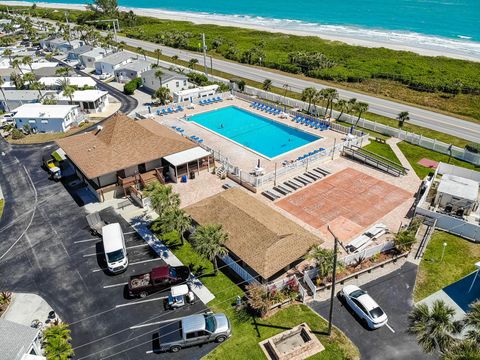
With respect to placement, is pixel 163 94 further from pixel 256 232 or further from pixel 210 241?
pixel 210 241

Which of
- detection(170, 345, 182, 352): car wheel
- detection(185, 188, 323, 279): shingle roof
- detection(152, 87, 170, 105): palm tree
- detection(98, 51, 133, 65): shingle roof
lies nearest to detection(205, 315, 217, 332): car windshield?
detection(170, 345, 182, 352): car wheel

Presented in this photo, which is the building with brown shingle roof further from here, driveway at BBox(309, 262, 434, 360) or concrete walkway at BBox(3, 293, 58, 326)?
driveway at BBox(309, 262, 434, 360)

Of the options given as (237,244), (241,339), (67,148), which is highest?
(67,148)

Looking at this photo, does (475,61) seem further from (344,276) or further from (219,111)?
(344,276)

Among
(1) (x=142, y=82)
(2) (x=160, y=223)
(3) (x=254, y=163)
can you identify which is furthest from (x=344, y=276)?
(1) (x=142, y=82)

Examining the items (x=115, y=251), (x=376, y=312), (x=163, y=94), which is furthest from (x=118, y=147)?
(x=376, y=312)

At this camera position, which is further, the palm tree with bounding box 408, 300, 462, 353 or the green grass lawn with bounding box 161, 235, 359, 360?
the green grass lawn with bounding box 161, 235, 359, 360

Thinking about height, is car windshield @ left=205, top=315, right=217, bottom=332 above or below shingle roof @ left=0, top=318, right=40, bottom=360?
below
